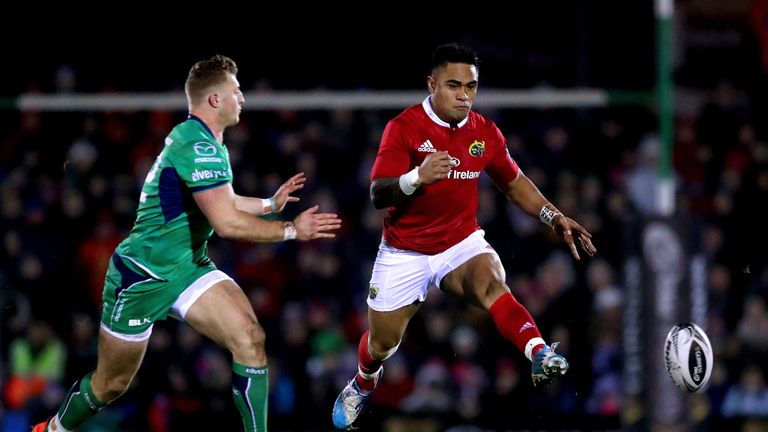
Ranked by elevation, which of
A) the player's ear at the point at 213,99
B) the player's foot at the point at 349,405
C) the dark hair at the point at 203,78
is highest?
the dark hair at the point at 203,78

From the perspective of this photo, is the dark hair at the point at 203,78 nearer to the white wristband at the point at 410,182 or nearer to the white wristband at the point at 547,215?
the white wristband at the point at 410,182

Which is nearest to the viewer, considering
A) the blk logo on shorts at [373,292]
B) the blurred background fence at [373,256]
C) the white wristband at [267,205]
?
the white wristband at [267,205]

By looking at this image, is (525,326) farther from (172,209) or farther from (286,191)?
(172,209)

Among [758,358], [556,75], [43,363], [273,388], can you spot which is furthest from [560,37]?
[43,363]

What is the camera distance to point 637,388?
8.57 m

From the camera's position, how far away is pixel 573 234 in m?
6.55

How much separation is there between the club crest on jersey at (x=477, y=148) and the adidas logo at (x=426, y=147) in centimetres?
21

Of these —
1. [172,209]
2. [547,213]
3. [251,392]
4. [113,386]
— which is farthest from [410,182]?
[113,386]

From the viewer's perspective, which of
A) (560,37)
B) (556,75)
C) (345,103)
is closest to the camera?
(345,103)

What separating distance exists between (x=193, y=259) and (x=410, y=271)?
49.2 inches

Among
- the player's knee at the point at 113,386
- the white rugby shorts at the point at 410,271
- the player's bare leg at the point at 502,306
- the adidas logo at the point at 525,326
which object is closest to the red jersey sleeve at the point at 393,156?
the white rugby shorts at the point at 410,271

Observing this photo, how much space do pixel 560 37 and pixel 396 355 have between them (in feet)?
17.6

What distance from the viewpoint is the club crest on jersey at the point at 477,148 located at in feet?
22.0

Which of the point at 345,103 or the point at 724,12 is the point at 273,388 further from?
the point at 724,12
